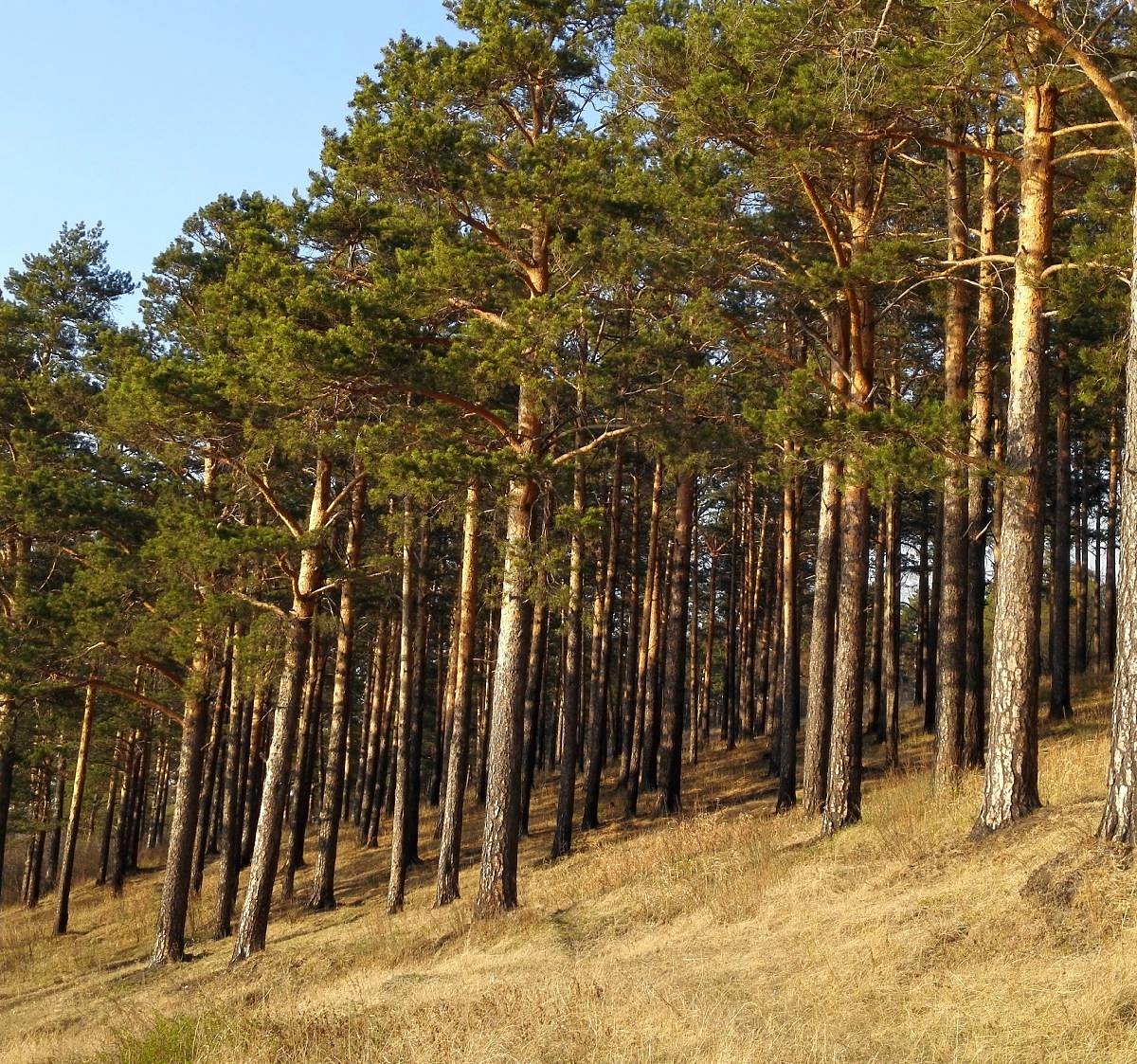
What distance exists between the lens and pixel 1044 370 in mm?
12430

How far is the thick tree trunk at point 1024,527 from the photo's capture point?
1168 centimetres

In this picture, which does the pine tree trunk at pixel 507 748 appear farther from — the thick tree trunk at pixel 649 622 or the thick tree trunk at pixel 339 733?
the thick tree trunk at pixel 649 622

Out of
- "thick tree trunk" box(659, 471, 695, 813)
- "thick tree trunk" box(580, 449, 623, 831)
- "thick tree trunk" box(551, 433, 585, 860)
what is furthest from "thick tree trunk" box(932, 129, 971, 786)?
"thick tree trunk" box(580, 449, 623, 831)

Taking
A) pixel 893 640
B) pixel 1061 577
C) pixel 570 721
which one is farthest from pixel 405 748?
pixel 1061 577

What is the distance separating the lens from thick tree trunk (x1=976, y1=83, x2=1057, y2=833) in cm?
1168

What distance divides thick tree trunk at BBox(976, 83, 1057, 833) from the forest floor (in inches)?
20.4

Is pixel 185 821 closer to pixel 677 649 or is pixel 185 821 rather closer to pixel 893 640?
pixel 677 649

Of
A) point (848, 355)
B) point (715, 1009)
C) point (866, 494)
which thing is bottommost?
point (715, 1009)

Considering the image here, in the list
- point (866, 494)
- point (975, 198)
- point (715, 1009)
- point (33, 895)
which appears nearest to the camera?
point (715, 1009)

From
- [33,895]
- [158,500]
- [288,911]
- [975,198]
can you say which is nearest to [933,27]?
[975,198]

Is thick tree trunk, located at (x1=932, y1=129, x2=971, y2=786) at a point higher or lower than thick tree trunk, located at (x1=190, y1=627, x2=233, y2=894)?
higher

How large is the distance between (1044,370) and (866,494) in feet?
14.2

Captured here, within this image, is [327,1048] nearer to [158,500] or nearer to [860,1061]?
[860,1061]

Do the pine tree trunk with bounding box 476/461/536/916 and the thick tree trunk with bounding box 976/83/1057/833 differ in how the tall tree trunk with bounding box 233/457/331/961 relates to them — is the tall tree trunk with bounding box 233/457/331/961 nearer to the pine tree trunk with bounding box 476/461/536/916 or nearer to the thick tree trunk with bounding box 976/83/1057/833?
the pine tree trunk with bounding box 476/461/536/916
